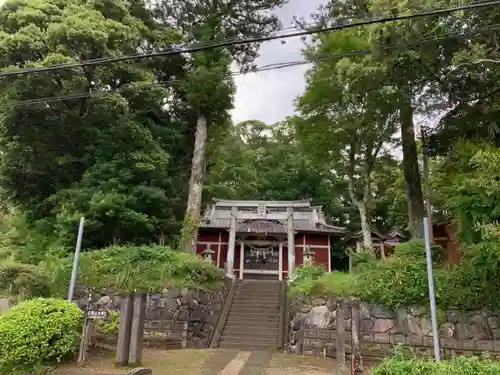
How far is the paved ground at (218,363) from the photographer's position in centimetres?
721

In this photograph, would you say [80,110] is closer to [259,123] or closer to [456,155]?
[456,155]

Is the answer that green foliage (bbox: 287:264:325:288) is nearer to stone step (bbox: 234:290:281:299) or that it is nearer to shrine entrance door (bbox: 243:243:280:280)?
stone step (bbox: 234:290:281:299)

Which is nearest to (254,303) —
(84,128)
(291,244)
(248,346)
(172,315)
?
(248,346)

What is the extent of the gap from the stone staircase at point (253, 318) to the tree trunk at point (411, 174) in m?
5.15

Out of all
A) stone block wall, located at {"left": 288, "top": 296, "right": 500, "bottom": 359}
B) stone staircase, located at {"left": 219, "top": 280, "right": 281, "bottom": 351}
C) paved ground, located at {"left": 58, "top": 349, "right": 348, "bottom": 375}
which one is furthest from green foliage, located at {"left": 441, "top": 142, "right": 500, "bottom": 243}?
stone staircase, located at {"left": 219, "top": 280, "right": 281, "bottom": 351}

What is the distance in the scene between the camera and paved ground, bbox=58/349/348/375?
23.6ft

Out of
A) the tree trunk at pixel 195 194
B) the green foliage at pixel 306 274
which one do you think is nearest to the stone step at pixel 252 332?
the green foliage at pixel 306 274

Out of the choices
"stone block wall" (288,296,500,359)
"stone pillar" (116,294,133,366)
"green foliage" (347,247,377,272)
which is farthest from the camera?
"green foliage" (347,247,377,272)

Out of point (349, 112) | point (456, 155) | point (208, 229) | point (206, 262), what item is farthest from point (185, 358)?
point (208, 229)

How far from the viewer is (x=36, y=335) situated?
6230mm

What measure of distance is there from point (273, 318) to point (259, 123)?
25.6m

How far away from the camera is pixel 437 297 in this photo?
9211mm

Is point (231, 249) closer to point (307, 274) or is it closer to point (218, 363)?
point (307, 274)

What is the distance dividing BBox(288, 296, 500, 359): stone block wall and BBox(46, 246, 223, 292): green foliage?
Answer: 347cm
